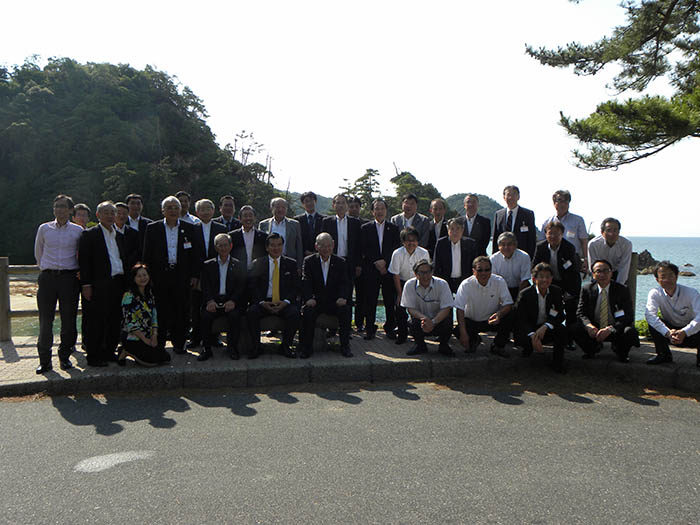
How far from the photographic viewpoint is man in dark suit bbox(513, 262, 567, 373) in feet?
21.7

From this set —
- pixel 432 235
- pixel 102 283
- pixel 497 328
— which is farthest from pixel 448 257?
pixel 102 283

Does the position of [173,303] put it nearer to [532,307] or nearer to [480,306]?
[480,306]

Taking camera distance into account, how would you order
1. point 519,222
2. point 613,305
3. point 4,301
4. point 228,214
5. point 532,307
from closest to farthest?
point 613,305, point 532,307, point 4,301, point 519,222, point 228,214

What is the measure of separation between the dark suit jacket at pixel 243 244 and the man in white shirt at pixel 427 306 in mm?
2195

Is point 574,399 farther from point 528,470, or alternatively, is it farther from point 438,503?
point 438,503

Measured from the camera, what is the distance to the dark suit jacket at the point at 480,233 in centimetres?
819

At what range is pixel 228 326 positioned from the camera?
6.82 meters

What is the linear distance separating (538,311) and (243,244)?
4199mm

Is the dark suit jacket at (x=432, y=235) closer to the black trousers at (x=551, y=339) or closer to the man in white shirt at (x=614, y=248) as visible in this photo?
the man in white shirt at (x=614, y=248)

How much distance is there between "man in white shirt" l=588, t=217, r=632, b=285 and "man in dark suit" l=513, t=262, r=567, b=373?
1100mm

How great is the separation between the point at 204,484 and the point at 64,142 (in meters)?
58.6

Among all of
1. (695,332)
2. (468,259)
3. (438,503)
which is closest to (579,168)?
(468,259)

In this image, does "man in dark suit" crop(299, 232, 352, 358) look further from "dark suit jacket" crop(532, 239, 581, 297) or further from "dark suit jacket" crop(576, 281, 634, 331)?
"dark suit jacket" crop(576, 281, 634, 331)

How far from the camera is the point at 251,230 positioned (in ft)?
25.6
